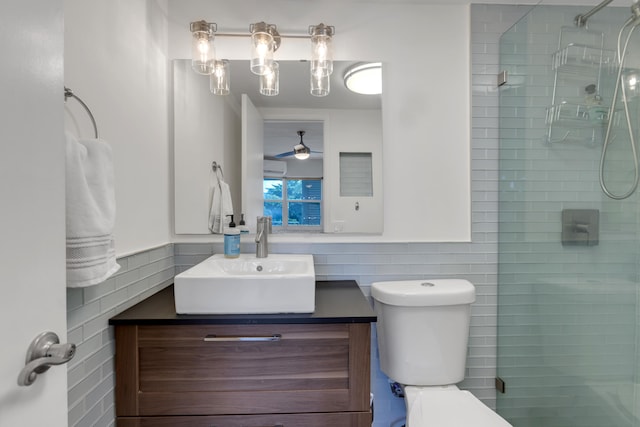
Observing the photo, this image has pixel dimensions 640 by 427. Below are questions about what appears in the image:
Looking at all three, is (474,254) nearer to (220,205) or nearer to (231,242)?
(231,242)

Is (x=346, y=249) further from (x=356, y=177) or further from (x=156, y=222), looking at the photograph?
(x=156, y=222)

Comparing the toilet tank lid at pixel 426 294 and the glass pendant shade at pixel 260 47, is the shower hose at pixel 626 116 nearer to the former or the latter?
the toilet tank lid at pixel 426 294

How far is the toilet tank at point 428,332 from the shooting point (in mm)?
1378

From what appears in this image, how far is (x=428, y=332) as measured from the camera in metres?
1.38

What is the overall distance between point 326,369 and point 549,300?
112 centimetres

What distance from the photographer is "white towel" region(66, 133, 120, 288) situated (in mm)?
802

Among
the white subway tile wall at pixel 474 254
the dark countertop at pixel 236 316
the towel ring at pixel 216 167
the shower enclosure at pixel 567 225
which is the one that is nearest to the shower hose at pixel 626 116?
the shower enclosure at pixel 567 225

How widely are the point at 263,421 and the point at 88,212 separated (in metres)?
0.90

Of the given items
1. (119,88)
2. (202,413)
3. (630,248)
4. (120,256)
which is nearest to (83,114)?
(119,88)

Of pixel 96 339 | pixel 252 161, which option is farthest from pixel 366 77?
pixel 96 339

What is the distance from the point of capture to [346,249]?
1.62 meters

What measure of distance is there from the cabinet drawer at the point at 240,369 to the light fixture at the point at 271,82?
111 cm

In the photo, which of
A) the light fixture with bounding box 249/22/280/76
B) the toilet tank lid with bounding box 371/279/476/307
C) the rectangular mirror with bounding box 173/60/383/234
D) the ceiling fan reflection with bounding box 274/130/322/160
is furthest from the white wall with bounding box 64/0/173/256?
the toilet tank lid with bounding box 371/279/476/307

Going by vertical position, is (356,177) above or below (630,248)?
above
